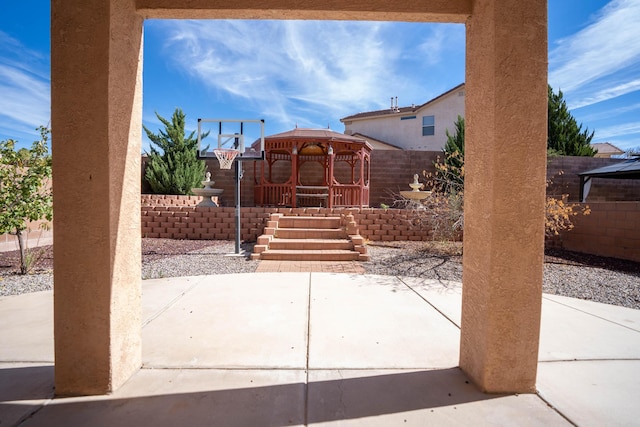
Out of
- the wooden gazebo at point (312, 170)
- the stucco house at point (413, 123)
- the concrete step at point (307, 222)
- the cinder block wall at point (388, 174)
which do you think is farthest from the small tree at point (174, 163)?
the stucco house at point (413, 123)

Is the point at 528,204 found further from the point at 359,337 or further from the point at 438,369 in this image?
the point at 359,337

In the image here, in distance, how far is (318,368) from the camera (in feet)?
7.80

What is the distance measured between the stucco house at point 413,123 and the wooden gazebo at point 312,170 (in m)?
8.06

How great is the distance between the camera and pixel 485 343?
2049 millimetres

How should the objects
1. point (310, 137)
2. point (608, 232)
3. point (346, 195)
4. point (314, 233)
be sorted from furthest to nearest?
point (346, 195)
point (310, 137)
point (314, 233)
point (608, 232)

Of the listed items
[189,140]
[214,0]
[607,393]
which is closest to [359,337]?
[607,393]

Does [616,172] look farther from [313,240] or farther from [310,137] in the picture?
[313,240]

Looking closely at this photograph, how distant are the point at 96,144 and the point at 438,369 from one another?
2763 millimetres

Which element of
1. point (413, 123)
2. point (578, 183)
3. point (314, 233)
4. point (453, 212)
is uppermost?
point (413, 123)

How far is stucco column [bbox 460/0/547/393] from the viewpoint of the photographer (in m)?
1.92

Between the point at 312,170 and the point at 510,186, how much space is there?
1144 centimetres

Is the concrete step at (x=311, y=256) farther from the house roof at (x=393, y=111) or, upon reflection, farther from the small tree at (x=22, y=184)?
the house roof at (x=393, y=111)

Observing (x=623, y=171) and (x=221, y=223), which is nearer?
(x=221, y=223)

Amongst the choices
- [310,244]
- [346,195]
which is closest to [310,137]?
[346,195]
